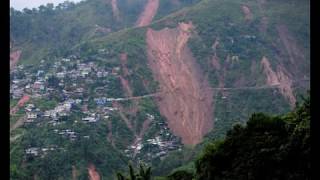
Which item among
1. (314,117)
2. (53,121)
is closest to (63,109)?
(53,121)

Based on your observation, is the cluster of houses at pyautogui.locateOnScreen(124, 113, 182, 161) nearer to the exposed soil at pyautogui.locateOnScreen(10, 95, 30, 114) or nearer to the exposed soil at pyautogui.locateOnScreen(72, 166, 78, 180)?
the exposed soil at pyautogui.locateOnScreen(72, 166, 78, 180)

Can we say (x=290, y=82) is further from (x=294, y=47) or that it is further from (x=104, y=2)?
(x=104, y=2)

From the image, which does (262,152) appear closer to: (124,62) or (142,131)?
(142,131)

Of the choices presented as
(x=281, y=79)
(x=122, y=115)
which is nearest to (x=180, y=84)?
(x=281, y=79)

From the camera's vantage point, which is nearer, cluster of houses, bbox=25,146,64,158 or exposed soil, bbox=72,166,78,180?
exposed soil, bbox=72,166,78,180

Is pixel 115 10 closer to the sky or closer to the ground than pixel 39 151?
closer to the sky

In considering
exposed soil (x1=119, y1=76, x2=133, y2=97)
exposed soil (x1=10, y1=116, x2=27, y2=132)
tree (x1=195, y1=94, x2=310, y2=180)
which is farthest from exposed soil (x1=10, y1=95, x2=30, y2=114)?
tree (x1=195, y1=94, x2=310, y2=180)
